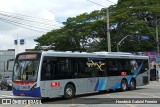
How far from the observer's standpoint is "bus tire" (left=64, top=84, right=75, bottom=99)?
72.0 ft

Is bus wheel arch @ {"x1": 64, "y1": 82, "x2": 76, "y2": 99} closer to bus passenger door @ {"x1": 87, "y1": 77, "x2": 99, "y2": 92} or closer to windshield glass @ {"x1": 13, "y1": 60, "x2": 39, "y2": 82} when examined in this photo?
bus passenger door @ {"x1": 87, "y1": 77, "x2": 99, "y2": 92}

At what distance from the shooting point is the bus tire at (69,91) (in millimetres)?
21953

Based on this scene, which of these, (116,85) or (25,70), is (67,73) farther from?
(116,85)

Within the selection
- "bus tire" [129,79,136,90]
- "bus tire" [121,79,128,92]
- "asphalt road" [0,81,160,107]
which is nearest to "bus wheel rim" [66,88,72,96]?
"asphalt road" [0,81,160,107]

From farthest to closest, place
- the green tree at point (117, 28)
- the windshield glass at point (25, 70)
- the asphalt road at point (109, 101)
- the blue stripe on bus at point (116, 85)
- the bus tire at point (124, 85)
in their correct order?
1. the green tree at point (117, 28)
2. the bus tire at point (124, 85)
3. the blue stripe on bus at point (116, 85)
4. the windshield glass at point (25, 70)
5. the asphalt road at point (109, 101)

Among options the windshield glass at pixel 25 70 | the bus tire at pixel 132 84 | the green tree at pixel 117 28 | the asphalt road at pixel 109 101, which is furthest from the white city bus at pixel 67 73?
the green tree at pixel 117 28

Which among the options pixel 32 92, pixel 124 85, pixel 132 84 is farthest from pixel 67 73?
pixel 132 84

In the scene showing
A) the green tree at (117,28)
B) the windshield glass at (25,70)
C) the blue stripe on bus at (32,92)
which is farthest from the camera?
the green tree at (117,28)

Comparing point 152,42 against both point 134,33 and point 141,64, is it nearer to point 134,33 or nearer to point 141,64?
point 134,33

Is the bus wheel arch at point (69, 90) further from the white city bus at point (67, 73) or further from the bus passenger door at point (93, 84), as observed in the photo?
the bus passenger door at point (93, 84)

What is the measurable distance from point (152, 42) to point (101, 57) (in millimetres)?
31522

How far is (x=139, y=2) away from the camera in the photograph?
57062mm

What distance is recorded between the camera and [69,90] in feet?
72.9

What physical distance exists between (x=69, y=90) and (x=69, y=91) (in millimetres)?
66
